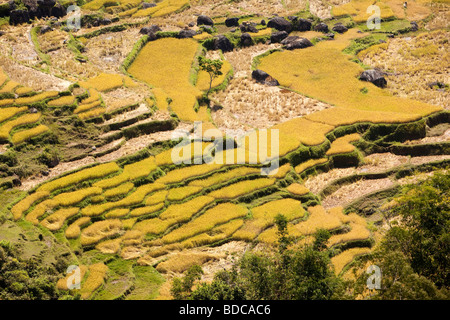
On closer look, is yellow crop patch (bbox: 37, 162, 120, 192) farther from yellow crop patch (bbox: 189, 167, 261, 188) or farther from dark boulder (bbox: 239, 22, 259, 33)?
dark boulder (bbox: 239, 22, 259, 33)

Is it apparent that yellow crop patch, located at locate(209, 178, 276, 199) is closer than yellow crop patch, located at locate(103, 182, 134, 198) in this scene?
No

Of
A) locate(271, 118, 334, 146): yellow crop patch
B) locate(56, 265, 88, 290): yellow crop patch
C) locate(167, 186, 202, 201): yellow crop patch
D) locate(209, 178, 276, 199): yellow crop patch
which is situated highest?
locate(56, 265, 88, 290): yellow crop patch

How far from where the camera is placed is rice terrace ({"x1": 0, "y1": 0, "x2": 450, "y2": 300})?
2869 centimetres

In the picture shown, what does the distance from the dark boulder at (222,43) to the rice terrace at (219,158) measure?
181 mm

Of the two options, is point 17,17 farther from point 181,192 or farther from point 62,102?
point 181,192

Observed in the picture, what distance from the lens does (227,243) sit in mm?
34750

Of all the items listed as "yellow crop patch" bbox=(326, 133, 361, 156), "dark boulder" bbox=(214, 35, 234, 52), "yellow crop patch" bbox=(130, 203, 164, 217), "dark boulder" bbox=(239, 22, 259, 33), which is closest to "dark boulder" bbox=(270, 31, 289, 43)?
"dark boulder" bbox=(239, 22, 259, 33)

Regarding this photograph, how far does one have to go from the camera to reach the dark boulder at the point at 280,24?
2923 inches

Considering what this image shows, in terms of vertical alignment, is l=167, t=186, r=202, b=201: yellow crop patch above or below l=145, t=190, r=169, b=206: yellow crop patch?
below

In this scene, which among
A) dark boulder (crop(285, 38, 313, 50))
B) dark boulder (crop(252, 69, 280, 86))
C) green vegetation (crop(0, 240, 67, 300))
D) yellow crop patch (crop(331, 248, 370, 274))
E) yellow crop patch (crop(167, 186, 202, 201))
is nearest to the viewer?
green vegetation (crop(0, 240, 67, 300))

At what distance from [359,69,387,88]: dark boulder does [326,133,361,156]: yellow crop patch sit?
1353 cm

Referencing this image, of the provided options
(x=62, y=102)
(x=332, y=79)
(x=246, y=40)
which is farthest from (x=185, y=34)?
(x=62, y=102)
